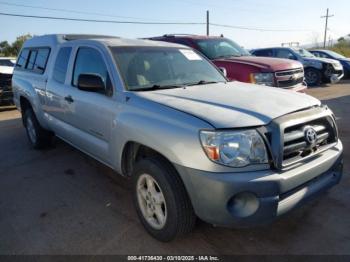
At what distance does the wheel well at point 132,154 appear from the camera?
3.12 metres

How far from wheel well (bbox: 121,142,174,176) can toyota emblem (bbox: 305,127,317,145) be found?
4.26 ft

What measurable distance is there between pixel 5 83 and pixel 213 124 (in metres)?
10.5

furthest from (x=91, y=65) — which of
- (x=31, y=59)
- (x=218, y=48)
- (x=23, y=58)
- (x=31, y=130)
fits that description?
(x=218, y=48)

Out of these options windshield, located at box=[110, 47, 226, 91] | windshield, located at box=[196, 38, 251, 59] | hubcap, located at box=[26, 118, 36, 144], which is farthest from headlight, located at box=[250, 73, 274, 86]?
hubcap, located at box=[26, 118, 36, 144]

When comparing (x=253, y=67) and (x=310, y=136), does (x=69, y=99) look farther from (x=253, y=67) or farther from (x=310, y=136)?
(x=253, y=67)

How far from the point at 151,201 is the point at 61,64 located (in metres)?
2.67

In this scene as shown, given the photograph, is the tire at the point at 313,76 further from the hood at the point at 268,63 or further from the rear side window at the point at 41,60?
the rear side window at the point at 41,60

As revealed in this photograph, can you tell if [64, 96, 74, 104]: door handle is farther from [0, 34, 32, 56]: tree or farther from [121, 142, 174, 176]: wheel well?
[0, 34, 32, 56]: tree

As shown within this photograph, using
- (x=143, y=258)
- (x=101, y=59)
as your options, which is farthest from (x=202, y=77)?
(x=143, y=258)

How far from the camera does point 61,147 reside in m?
6.03

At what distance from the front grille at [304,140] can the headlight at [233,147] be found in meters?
0.24

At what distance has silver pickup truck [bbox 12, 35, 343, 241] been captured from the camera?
239 cm

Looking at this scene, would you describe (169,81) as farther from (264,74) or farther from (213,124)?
(264,74)

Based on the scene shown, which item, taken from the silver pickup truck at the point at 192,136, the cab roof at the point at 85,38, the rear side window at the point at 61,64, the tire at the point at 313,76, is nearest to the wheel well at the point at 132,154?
the silver pickup truck at the point at 192,136
